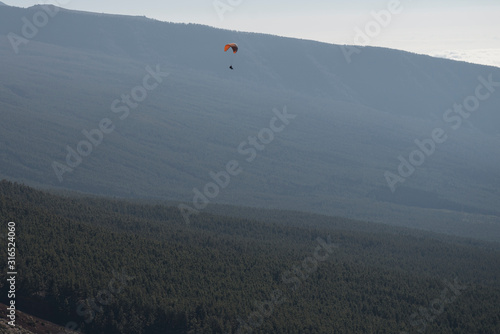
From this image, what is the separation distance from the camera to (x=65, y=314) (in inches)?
2325

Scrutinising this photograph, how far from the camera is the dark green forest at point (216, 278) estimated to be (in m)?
60.9

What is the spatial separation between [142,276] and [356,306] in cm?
2301

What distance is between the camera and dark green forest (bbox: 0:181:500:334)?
200 feet

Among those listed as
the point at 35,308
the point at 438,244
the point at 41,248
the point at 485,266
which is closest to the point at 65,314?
the point at 35,308

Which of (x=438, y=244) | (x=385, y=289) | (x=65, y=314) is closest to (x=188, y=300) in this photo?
(x=65, y=314)

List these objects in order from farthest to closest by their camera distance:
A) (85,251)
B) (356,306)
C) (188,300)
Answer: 1. (356,306)
2. (85,251)
3. (188,300)

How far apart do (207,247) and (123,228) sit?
1197 centimetres

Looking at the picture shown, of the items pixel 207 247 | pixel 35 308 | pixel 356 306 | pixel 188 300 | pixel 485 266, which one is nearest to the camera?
pixel 35 308

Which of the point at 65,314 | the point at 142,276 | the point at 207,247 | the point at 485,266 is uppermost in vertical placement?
the point at 485,266

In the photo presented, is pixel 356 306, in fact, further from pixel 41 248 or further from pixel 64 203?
pixel 64 203

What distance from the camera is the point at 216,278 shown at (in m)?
71.8

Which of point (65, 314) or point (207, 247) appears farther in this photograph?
point (207, 247)

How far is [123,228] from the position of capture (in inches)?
3546

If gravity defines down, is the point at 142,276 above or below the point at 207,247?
below
